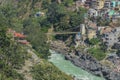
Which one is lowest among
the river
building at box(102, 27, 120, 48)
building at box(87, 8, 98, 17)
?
the river

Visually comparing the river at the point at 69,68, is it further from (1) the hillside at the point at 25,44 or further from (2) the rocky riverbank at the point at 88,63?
(1) the hillside at the point at 25,44

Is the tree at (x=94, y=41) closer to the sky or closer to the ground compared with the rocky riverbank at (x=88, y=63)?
closer to the sky

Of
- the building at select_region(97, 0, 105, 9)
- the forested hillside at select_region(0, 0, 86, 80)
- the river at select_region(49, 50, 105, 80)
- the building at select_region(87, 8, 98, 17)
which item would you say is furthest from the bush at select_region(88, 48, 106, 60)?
the building at select_region(97, 0, 105, 9)

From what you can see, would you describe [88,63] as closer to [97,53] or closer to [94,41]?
[97,53]

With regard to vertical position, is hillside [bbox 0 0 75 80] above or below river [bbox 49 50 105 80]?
above

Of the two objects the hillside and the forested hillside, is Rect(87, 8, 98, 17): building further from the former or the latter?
the hillside

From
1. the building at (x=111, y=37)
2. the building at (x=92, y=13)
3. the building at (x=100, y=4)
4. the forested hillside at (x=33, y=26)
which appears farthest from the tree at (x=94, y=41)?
the building at (x=100, y=4)
